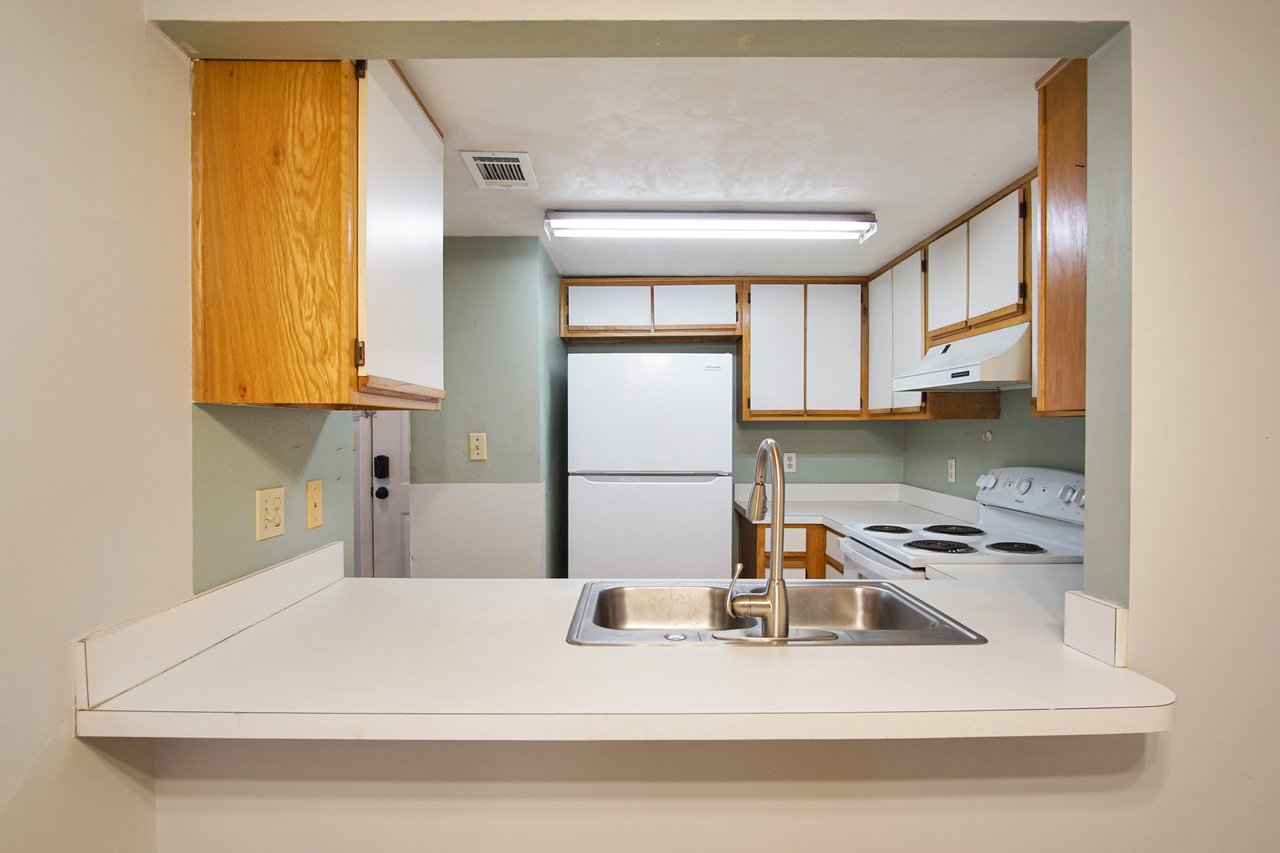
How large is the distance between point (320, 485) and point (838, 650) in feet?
4.10

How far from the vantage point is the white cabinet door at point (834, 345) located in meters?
3.23

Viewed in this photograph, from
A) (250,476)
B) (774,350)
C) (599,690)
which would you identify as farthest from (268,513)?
(774,350)

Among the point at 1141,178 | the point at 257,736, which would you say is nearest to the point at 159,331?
the point at 257,736

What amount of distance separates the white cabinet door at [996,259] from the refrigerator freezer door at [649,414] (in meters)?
1.09

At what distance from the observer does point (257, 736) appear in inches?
32.7

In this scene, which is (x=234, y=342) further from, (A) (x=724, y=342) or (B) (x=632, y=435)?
(A) (x=724, y=342)

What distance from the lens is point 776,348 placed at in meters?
3.25

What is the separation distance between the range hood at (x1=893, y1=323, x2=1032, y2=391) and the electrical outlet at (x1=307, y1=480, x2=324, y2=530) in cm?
→ 191

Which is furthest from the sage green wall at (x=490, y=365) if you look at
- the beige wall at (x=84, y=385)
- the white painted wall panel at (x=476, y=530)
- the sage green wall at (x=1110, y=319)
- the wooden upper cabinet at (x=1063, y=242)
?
the sage green wall at (x=1110, y=319)

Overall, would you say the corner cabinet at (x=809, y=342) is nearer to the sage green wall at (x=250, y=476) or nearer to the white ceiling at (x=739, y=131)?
the white ceiling at (x=739, y=131)

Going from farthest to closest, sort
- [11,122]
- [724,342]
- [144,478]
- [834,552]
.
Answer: [724,342] → [834,552] → [144,478] → [11,122]

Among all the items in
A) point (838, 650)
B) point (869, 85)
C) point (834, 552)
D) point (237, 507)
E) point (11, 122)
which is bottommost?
point (834, 552)

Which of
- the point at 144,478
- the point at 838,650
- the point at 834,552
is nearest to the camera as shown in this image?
the point at 144,478

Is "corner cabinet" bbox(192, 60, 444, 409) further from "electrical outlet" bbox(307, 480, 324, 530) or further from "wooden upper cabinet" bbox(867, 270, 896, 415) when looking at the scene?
"wooden upper cabinet" bbox(867, 270, 896, 415)
